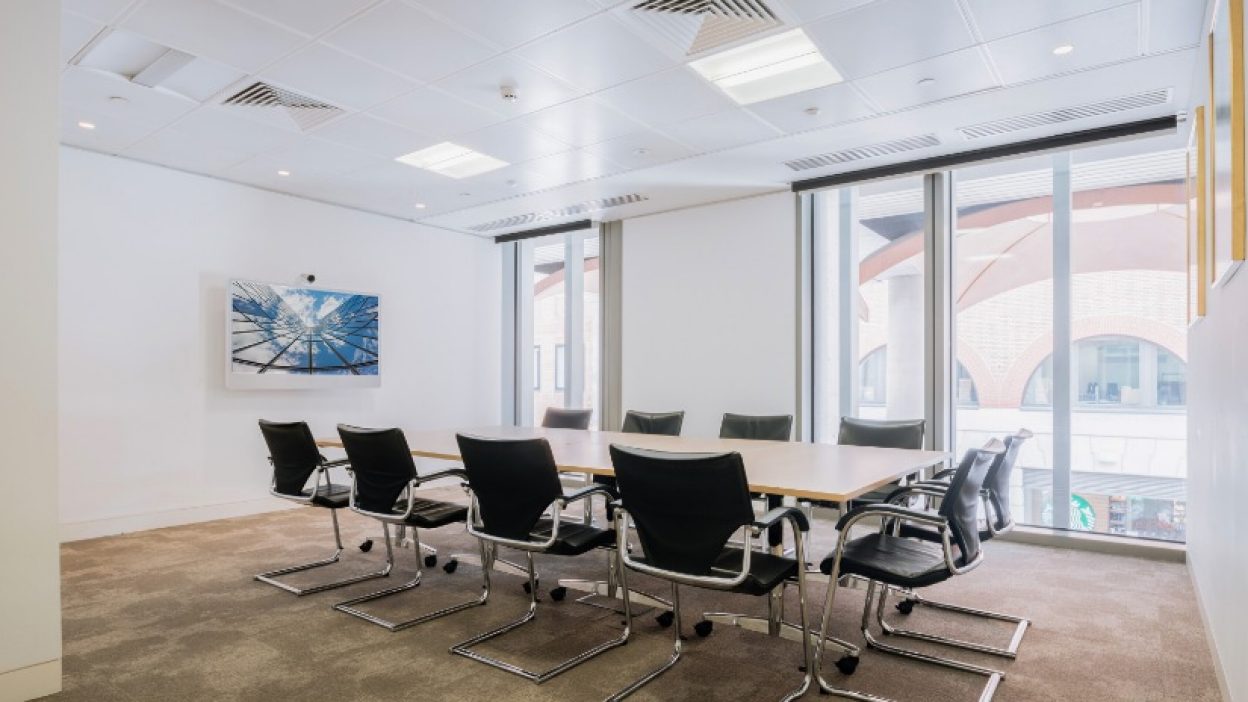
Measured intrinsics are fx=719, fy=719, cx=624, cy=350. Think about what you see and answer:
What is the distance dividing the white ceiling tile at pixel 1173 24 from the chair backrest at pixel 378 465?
4143 mm

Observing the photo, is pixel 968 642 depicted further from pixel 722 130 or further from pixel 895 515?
pixel 722 130

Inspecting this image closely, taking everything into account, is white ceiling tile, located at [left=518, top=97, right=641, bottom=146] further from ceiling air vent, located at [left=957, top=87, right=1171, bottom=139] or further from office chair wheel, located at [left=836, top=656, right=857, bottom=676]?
office chair wheel, located at [left=836, top=656, right=857, bottom=676]

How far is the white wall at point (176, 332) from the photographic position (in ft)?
17.9

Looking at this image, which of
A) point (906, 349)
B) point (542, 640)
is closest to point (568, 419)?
point (542, 640)

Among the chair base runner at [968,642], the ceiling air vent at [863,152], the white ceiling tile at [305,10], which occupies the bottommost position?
the chair base runner at [968,642]

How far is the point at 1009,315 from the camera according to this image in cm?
575

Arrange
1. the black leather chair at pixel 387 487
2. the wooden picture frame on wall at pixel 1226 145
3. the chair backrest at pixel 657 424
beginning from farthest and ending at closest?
the chair backrest at pixel 657 424, the black leather chair at pixel 387 487, the wooden picture frame on wall at pixel 1226 145

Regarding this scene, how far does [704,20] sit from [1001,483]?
103 inches

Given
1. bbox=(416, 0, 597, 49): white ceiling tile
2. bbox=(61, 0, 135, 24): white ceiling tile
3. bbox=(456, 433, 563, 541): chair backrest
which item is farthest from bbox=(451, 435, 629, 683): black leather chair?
bbox=(61, 0, 135, 24): white ceiling tile

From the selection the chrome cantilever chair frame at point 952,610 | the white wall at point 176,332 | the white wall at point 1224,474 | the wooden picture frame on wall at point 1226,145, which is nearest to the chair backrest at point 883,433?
the chrome cantilever chair frame at point 952,610

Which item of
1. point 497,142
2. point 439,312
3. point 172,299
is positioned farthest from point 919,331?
point 172,299

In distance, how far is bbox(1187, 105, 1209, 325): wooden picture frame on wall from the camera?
3.32 m

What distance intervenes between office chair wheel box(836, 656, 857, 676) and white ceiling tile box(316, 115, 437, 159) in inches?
168

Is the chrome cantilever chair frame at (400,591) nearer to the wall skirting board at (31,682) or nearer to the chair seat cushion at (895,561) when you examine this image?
the wall skirting board at (31,682)
